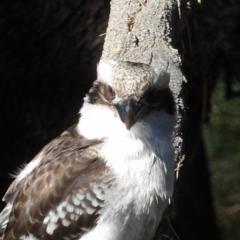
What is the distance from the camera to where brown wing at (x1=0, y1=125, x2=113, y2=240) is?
243cm

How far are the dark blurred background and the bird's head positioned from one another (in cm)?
104

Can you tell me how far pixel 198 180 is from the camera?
3811mm

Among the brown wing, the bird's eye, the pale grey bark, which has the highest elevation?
Result: the pale grey bark

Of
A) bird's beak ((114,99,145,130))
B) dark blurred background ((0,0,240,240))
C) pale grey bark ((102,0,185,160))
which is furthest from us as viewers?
dark blurred background ((0,0,240,240))

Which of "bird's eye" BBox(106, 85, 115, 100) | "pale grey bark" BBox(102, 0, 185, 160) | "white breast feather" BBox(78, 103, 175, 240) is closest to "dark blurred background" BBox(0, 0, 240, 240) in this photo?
"pale grey bark" BBox(102, 0, 185, 160)

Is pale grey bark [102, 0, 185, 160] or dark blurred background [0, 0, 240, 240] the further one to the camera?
dark blurred background [0, 0, 240, 240]

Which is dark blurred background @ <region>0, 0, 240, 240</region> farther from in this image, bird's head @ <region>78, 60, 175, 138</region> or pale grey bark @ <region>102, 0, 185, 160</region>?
bird's head @ <region>78, 60, 175, 138</region>

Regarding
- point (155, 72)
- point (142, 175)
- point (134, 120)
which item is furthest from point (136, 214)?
point (155, 72)

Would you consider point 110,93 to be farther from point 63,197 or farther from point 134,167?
point 63,197

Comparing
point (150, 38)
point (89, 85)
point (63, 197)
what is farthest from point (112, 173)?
point (89, 85)

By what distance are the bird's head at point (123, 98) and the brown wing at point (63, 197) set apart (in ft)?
0.35

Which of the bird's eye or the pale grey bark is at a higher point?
the pale grey bark

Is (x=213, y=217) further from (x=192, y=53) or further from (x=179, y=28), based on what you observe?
(x=179, y=28)

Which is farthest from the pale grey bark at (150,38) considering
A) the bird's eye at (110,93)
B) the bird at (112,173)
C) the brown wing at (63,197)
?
the brown wing at (63,197)
